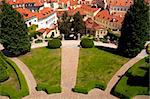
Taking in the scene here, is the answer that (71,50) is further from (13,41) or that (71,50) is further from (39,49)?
(13,41)

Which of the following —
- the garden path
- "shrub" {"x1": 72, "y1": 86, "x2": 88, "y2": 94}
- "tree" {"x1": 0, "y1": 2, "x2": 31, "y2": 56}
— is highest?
"tree" {"x1": 0, "y1": 2, "x2": 31, "y2": 56}

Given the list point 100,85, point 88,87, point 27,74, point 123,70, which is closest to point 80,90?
point 88,87

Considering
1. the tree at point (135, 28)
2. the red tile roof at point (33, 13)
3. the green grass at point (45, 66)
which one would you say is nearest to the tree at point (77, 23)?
the red tile roof at point (33, 13)

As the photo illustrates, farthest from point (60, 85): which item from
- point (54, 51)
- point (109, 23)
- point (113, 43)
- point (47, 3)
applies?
point (47, 3)

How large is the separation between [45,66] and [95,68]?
8.85 meters

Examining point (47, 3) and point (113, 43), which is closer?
point (113, 43)

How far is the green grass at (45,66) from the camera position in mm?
54109

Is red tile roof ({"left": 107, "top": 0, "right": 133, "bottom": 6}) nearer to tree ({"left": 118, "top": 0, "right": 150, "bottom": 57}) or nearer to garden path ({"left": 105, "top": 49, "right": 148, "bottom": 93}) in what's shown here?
garden path ({"left": 105, "top": 49, "right": 148, "bottom": 93})

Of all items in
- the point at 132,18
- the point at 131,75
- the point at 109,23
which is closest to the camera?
the point at 131,75

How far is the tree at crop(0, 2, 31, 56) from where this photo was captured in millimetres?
65500

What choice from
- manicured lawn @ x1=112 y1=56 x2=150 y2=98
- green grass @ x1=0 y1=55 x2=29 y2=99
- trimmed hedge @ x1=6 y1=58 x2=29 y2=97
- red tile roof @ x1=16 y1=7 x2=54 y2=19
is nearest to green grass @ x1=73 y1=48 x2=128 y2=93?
manicured lawn @ x1=112 y1=56 x2=150 y2=98

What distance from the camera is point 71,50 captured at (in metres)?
70.6

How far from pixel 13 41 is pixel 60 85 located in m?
16.1

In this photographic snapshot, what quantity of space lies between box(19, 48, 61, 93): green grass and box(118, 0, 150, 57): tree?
13.0 m
